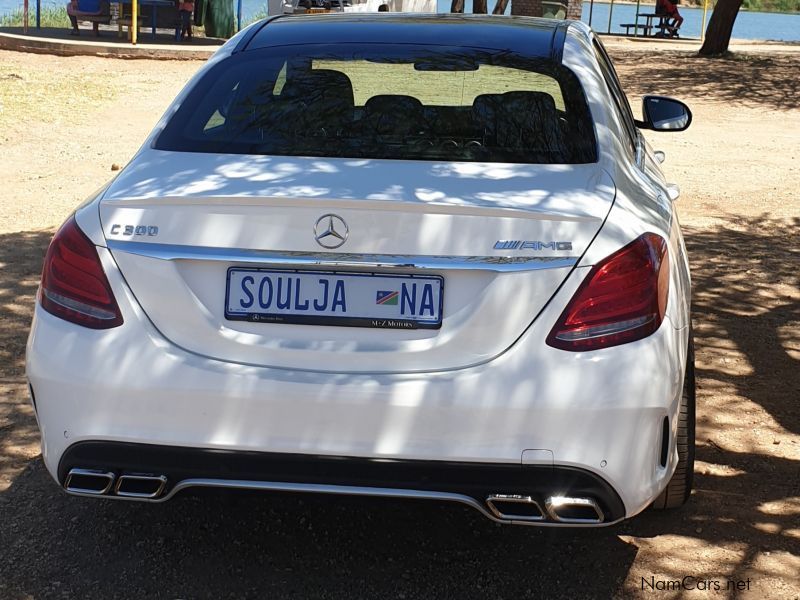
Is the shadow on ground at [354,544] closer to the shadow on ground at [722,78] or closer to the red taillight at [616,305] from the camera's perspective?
the red taillight at [616,305]

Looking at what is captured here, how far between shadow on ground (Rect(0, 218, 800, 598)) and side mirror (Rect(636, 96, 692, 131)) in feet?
4.77

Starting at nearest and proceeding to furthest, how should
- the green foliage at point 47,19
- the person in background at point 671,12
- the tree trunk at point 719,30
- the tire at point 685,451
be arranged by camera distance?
1. the tire at point 685,451
2. the tree trunk at point 719,30
3. the green foliage at point 47,19
4. the person in background at point 671,12

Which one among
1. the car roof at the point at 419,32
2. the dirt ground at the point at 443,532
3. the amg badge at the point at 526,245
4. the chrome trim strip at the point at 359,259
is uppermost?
the car roof at the point at 419,32

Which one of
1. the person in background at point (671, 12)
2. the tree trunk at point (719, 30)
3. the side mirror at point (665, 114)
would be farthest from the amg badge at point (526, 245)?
the person in background at point (671, 12)

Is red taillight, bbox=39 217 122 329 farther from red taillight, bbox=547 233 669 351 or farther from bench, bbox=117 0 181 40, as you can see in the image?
bench, bbox=117 0 181 40

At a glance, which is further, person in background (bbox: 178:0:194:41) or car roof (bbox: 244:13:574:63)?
person in background (bbox: 178:0:194:41)

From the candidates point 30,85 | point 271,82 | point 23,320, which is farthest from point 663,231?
point 30,85

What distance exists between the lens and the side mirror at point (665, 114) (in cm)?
520

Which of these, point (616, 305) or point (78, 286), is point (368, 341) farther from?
point (78, 286)

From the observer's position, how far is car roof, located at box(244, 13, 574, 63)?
405cm

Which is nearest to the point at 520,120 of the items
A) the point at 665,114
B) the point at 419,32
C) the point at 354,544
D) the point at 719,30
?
→ the point at 419,32

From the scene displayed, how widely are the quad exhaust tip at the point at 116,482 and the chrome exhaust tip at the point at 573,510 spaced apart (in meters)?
1.00

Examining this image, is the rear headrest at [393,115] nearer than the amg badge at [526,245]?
No

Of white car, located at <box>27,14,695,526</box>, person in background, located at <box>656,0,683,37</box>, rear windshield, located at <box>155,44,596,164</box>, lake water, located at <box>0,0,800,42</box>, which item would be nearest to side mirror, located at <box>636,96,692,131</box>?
rear windshield, located at <box>155,44,596,164</box>
